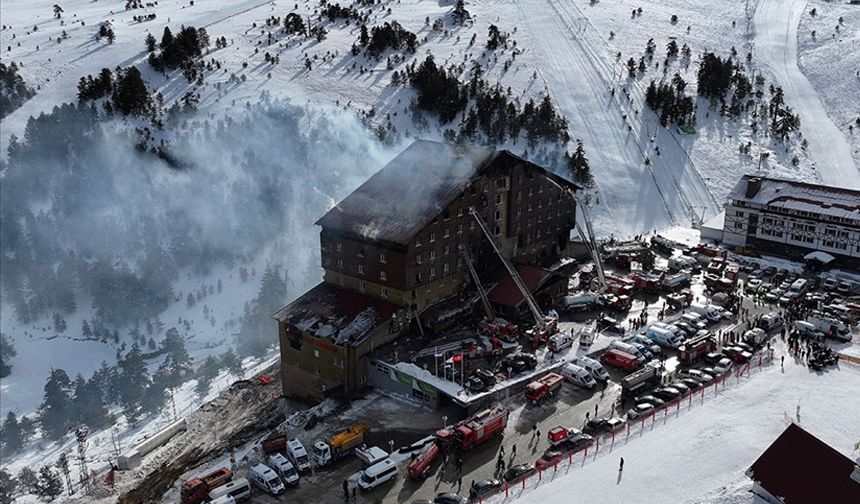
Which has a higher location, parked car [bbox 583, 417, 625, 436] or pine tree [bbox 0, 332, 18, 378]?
parked car [bbox 583, 417, 625, 436]

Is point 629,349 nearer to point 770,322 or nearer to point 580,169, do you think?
point 770,322

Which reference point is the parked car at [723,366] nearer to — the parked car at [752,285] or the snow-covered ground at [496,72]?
the parked car at [752,285]

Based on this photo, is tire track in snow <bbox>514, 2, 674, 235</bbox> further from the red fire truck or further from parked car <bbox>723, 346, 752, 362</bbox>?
the red fire truck

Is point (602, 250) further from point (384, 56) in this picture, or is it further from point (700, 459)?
point (384, 56)

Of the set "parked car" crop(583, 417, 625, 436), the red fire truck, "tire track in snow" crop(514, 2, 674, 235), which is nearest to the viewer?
the red fire truck

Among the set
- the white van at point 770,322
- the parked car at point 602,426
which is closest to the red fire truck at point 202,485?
the parked car at point 602,426

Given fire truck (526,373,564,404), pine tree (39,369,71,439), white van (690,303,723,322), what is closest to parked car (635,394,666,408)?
fire truck (526,373,564,404)

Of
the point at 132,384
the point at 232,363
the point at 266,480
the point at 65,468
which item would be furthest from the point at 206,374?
the point at 266,480
